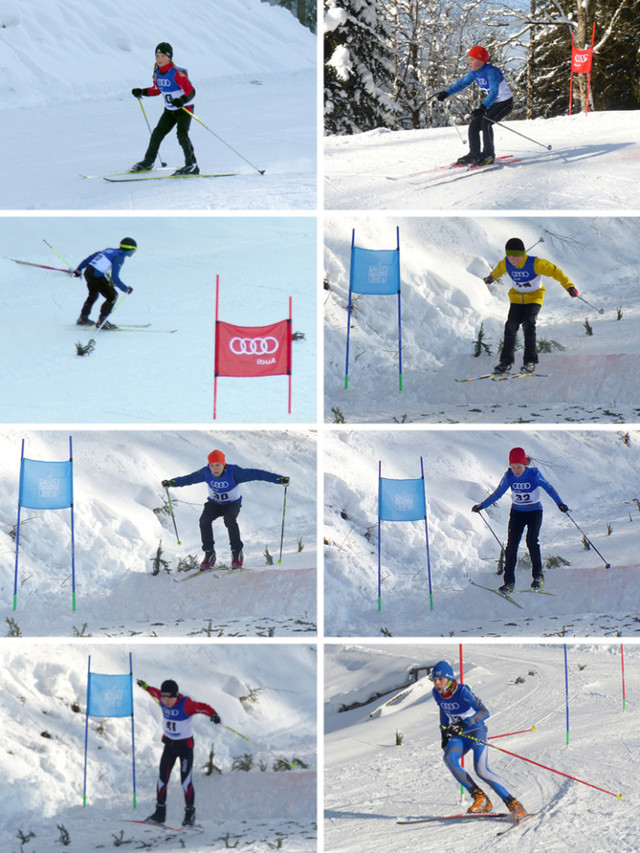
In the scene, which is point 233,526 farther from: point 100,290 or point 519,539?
point 100,290

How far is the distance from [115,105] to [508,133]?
525cm

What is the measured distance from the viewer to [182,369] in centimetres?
924

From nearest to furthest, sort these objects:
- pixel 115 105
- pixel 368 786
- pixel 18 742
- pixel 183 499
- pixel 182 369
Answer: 1. pixel 368 786
2. pixel 18 742
3. pixel 182 369
4. pixel 183 499
5. pixel 115 105

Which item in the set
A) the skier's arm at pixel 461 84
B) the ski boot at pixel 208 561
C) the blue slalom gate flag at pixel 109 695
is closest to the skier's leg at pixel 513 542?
the ski boot at pixel 208 561

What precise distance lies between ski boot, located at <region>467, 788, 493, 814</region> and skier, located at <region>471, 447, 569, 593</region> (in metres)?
1.88

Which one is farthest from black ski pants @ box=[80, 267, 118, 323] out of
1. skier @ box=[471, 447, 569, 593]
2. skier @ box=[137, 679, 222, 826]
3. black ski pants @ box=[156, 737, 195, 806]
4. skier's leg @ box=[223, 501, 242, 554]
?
black ski pants @ box=[156, 737, 195, 806]

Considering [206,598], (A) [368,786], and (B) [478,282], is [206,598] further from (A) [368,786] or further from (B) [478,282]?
(B) [478,282]

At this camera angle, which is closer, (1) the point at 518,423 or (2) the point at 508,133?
(1) the point at 518,423

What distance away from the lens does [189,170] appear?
30.6ft

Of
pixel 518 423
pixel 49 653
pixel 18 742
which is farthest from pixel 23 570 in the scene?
pixel 518 423

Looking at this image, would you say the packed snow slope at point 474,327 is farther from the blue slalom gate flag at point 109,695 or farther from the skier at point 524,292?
the blue slalom gate flag at point 109,695

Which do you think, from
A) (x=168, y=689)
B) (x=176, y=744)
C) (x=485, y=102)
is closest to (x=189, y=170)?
(x=485, y=102)

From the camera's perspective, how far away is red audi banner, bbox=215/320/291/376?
8.52 meters

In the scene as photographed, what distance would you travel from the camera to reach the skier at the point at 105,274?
9305mm
